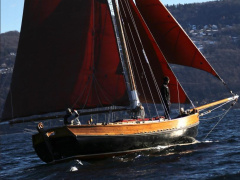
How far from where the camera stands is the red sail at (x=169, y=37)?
32.7m

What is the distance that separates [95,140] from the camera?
26469mm

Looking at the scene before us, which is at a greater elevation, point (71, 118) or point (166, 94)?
point (166, 94)

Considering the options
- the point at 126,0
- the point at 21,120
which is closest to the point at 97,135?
the point at 21,120

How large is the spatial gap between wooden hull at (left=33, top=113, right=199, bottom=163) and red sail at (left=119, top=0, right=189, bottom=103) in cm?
438

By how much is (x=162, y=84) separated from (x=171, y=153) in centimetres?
578

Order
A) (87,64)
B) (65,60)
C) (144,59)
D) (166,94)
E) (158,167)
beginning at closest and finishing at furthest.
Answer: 1. (158,167)
2. (65,60)
3. (87,64)
4. (166,94)
5. (144,59)

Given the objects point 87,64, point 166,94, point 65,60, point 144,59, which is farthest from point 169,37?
point 65,60

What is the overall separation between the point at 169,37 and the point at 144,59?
78.0 inches

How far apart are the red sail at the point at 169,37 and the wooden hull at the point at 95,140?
5.42m

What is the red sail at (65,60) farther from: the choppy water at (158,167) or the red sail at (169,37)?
the choppy water at (158,167)

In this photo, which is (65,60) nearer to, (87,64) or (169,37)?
(87,64)

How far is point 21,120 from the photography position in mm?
29906

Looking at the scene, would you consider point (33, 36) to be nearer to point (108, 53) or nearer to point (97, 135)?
point (108, 53)

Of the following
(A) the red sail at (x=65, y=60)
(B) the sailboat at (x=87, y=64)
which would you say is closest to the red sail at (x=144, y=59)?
(B) the sailboat at (x=87, y=64)
